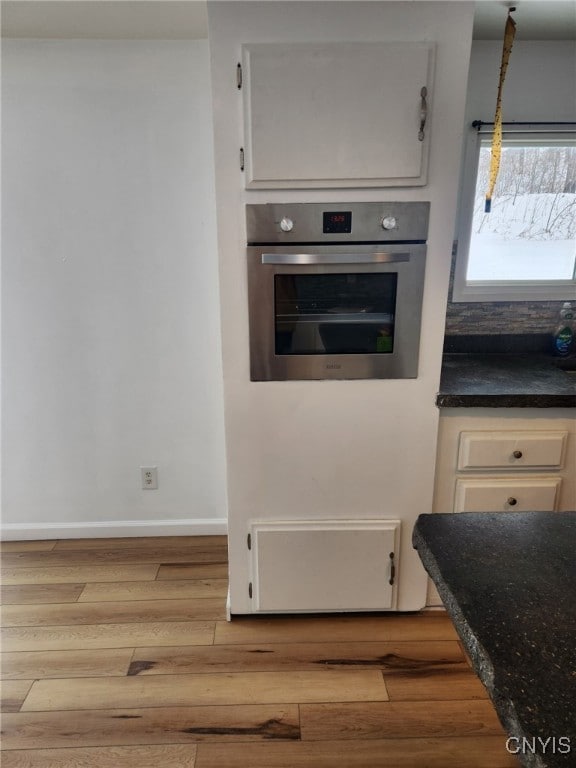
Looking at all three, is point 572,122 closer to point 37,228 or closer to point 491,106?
point 491,106

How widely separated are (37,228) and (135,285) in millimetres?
493

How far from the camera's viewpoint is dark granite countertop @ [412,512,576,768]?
1.76 feet

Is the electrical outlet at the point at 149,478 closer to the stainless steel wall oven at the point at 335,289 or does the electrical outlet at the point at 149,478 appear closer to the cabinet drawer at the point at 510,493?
the stainless steel wall oven at the point at 335,289

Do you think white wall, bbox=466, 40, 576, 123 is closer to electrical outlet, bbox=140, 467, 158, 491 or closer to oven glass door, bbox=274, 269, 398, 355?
oven glass door, bbox=274, 269, 398, 355

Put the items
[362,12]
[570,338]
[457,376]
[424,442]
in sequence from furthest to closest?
[570,338] → [457,376] → [424,442] → [362,12]

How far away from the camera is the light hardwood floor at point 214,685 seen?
146 cm

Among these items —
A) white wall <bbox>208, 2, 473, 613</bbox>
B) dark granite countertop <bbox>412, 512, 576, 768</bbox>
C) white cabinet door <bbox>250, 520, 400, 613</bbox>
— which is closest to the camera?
dark granite countertop <bbox>412, 512, 576, 768</bbox>

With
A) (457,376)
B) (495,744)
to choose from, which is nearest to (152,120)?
(457,376)

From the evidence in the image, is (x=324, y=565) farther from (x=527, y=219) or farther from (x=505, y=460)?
(x=527, y=219)

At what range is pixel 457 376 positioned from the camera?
6.37 ft

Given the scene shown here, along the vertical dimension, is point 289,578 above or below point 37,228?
below

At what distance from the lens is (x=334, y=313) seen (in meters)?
1.67

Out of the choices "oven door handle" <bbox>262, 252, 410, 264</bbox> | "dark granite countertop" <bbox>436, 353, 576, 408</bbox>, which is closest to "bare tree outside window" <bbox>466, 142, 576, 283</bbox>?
"dark granite countertop" <bbox>436, 353, 576, 408</bbox>

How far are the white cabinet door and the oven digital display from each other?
1.06 meters
